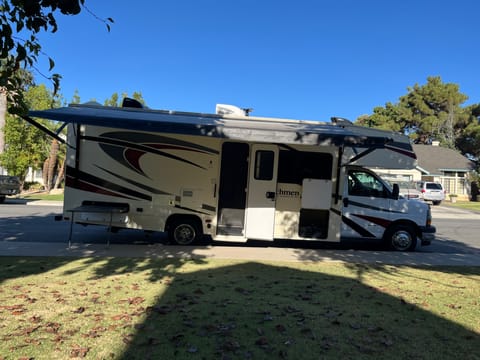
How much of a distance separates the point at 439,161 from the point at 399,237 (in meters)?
34.8

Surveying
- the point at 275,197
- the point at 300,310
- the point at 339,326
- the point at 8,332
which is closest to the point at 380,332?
the point at 339,326

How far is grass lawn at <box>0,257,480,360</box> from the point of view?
3.78 meters

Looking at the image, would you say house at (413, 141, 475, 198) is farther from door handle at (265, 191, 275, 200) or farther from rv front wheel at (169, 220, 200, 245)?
rv front wheel at (169, 220, 200, 245)

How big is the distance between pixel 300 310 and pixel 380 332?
37.9 inches

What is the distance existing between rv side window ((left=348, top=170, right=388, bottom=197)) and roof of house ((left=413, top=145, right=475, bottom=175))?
3227 centimetres

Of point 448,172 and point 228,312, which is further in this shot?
point 448,172

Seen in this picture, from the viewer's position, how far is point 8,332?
→ 3980 millimetres

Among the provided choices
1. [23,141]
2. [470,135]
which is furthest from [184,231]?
[470,135]

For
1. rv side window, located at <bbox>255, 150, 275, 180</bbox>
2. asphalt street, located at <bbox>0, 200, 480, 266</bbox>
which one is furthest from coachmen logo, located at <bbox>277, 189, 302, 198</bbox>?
asphalt street, located at <bbox>0, 200, 480, 266</bbox>

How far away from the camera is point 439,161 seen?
40.5 m

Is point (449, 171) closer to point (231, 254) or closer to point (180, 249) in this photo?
point (231, 254)

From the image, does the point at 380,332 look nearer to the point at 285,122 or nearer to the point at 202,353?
the point at 202,353

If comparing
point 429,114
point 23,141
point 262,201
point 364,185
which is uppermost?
point 429,114

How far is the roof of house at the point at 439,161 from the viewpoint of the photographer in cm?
3922
